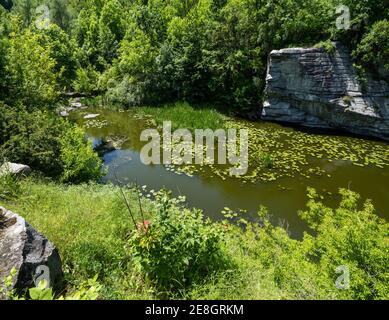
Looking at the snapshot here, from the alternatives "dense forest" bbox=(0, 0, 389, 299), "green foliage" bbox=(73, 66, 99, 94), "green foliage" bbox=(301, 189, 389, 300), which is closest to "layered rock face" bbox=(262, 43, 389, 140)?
"dense forest" bbox=(0, 0, 389, 299)

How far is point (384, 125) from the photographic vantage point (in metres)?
13.9

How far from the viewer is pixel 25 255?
11.3 feet

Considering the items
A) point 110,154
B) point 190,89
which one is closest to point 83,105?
point 190,89

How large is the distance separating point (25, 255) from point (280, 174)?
883 centimetres

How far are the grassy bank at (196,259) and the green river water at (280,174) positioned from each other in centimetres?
272

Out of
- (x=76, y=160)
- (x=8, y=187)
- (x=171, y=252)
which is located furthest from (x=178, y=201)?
(x=76, y=160)

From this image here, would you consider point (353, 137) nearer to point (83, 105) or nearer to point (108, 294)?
point (108, 294)

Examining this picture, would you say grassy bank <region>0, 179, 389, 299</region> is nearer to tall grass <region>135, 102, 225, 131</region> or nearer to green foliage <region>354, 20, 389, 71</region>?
tall grass <region>135, 102, 225, 131</region>

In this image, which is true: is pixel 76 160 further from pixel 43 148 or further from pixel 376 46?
pixel 376 46

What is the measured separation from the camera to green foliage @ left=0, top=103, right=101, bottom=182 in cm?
785

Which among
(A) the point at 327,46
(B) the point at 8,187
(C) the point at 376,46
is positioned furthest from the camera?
(A) the point at 327,46

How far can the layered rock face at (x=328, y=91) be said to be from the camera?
14.0 metres

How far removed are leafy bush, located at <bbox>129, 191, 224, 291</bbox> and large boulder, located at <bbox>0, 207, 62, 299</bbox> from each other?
1016 mm

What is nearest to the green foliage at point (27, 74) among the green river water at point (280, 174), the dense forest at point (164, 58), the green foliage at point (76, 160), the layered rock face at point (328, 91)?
the dense forest at point (164, 58)
